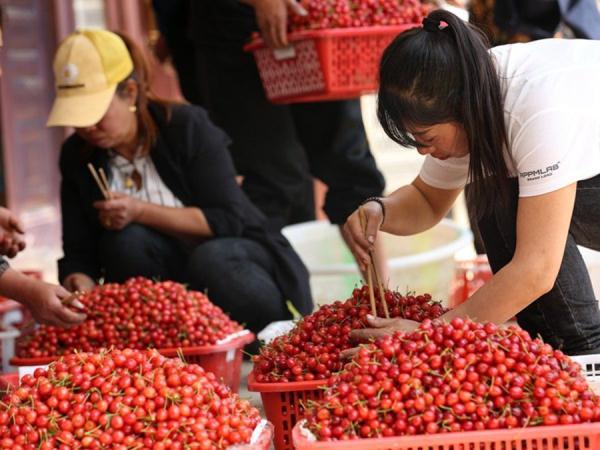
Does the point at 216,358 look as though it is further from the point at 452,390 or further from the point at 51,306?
the point at 452,390

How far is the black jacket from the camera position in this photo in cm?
364

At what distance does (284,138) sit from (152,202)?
0.70m

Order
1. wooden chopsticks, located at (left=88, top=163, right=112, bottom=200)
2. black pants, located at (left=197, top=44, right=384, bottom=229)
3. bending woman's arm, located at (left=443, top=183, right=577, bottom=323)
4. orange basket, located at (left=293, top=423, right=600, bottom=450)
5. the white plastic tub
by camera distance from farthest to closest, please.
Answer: the white plastic tub → black pants, located at (left=197, top=44, right=384, bottom=229) → wooden chopsticks, located at (left=88, top=163, right=112, bottom=200) → bending woman's arm, located at (left=443, top=183, right=577, bottom=323) → orange basket, located at (left=293, top=423, right=600, bottom=450)

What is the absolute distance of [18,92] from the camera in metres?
6.36

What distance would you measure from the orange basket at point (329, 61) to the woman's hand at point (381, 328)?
4.32 ft

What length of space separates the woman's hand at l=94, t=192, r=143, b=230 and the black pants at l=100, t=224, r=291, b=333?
0.12 feet

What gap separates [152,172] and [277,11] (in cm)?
68

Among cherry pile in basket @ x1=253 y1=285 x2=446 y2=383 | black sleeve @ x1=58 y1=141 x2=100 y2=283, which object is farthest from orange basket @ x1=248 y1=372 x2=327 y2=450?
black sleeve @ x1=58 y1=141 x2=100 y2=283

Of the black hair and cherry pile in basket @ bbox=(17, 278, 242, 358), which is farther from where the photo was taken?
cherry pile in basket @ bbox=(17, 278, 242, 358)

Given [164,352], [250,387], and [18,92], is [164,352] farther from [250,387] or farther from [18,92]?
[18,92]

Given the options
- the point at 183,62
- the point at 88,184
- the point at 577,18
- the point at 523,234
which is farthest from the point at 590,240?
the point at 183,62

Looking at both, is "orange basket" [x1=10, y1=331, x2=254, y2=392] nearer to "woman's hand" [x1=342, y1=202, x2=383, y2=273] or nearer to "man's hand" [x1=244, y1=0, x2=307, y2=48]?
"woman's hand" [x1=342, y1=202, x2=383, y2=273]

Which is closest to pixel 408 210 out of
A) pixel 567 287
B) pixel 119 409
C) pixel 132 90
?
pixel 567 287

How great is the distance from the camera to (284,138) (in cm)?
414
